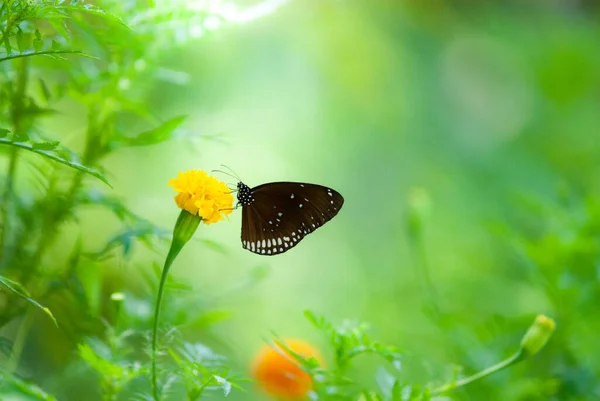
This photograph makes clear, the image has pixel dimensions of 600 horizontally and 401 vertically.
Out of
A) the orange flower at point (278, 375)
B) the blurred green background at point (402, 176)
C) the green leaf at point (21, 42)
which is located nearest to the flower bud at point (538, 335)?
the blurred green background at point (402, 176)

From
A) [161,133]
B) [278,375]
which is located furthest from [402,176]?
[161,133]

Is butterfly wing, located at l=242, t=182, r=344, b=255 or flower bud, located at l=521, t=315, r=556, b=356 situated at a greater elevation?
butterfly wing, located at l=242, t=182, r=344, b=255

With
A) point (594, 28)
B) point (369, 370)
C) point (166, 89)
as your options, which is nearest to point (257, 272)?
point (369, 370)

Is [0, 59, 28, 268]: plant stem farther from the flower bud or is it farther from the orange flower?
the flower bud

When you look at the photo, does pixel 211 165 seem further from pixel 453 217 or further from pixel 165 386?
pixel 165 386

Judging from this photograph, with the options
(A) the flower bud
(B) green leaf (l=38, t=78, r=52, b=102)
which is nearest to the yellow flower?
(B) green leaf (l=38, t=78, r=52, b=102)

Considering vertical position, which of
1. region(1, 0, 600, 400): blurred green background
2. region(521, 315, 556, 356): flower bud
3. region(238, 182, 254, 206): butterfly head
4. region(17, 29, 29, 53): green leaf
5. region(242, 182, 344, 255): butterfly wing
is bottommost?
region(521, 315, 556, 356): flower bud

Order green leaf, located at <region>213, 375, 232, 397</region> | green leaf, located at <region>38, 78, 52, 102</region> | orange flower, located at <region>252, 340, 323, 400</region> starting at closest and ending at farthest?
1. green leaf, located at <region>213, 375, 232, 397</region>
2. green leaf, located at <region>38, 78, 52, 102</region>
3. orange flower, located at <region>252, 340, 323, 400</region>

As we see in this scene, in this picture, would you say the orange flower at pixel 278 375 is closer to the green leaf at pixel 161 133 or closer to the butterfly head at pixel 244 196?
the butterfly head at pixel 244 196
